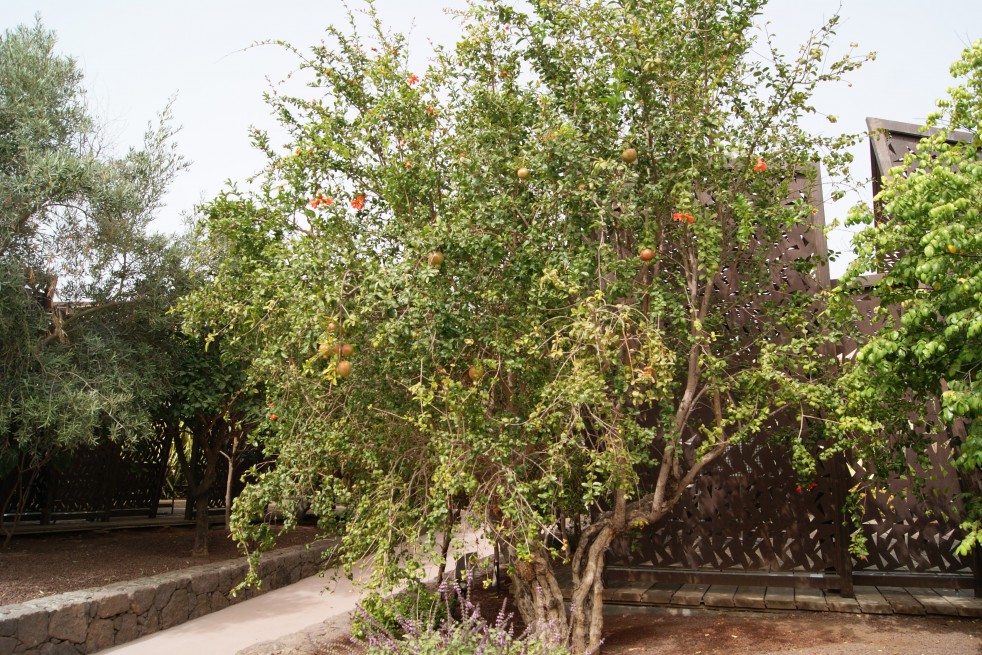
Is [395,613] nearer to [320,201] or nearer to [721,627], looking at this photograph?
[320,201]

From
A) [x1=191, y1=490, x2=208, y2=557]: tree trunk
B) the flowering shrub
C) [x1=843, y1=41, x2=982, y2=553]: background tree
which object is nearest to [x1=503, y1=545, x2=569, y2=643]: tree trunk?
the flowering shrub

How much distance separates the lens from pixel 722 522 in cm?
654

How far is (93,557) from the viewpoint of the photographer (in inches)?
334

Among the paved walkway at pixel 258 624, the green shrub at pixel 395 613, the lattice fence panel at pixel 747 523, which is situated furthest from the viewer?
the lattice fence panel at pixel 747 523

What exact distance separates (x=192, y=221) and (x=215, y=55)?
11.3ft

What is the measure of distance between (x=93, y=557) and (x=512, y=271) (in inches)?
270

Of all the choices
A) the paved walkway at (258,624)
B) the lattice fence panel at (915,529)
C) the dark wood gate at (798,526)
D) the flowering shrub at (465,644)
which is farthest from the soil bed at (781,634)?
the paved walkway at (258,624)

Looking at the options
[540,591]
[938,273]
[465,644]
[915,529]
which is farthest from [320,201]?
[915,529]

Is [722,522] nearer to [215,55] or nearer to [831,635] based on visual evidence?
[831,635]

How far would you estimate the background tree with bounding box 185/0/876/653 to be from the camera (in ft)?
13.2

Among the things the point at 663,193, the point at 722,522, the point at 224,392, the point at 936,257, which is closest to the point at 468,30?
the point at 663,193

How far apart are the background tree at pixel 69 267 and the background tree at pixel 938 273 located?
6224mm

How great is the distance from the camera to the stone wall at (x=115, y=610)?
18.6 ft

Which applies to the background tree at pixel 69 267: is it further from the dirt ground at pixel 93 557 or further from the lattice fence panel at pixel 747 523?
the lattice fence panel at pixel 747 523
